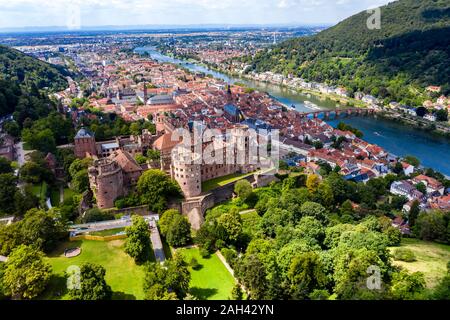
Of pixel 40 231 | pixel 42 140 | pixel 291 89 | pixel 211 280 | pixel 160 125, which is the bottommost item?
pixel 211 280

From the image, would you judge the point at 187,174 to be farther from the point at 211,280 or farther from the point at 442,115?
the point at 442,115

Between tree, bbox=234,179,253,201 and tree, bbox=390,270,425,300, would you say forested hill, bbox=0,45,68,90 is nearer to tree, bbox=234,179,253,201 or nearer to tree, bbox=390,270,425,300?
tree, bbox=234,179,253,201

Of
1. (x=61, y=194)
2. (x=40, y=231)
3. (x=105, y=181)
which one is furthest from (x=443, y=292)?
(x=61, y=194)

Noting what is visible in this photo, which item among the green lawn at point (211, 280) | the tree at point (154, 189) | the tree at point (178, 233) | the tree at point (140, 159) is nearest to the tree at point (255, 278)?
the green lawn at point (211, 280)

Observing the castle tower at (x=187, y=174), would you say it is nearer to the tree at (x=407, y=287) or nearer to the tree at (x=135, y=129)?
the tree at (x=407, y=287)

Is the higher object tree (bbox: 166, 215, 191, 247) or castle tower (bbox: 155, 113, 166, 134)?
castle tower (bbox: 155, 113, 166, 134)

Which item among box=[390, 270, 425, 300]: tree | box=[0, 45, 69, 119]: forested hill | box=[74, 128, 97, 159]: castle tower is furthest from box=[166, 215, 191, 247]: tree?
box=[0, 45, 69, 119]: forested hill

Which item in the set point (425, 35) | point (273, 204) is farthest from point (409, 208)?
point (425, 35)

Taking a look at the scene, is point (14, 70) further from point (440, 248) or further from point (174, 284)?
point (440, 248)
